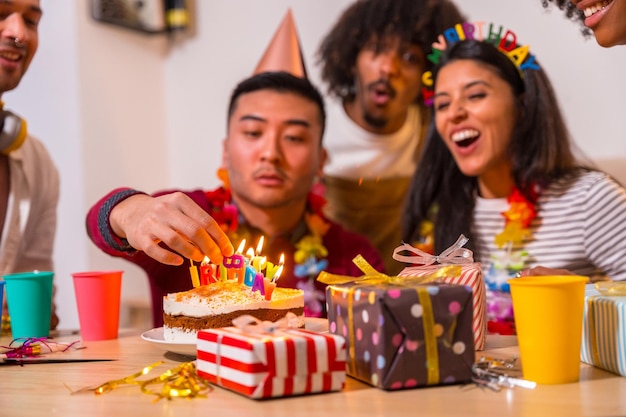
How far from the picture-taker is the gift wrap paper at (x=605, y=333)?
2.68 feet

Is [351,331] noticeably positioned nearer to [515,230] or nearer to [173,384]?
[173,384]

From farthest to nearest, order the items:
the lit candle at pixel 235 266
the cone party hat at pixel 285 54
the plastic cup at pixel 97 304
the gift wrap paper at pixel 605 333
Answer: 1. the cone party hat at pixel 285 54
2. the plastic cup at pixel 97 304
3. the lit candle at pixel 235 266
4. the gift wrap paper at pixel 605 333

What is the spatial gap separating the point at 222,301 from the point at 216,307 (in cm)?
1

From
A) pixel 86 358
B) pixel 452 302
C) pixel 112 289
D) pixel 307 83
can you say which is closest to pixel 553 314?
pixel 452 302

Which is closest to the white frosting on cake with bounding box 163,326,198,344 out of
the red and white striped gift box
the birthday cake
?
the birthday cake

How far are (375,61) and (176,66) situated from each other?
3.16ft

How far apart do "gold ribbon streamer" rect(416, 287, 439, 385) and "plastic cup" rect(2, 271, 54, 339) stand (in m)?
0.77

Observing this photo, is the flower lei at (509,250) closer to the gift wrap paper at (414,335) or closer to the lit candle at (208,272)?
the lit candle at (208,272)

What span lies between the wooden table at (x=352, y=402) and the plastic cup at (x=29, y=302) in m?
0.38

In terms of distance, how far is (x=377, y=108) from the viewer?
2.22 meters

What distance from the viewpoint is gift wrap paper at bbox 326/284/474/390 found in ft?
2.53

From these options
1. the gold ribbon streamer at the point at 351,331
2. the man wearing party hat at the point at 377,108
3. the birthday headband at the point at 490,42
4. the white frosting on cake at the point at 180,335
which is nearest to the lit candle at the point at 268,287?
the white frosting on cake at the point at 180,335

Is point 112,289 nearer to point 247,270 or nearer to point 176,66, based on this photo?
point 247,270

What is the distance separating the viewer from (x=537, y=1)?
193cm
